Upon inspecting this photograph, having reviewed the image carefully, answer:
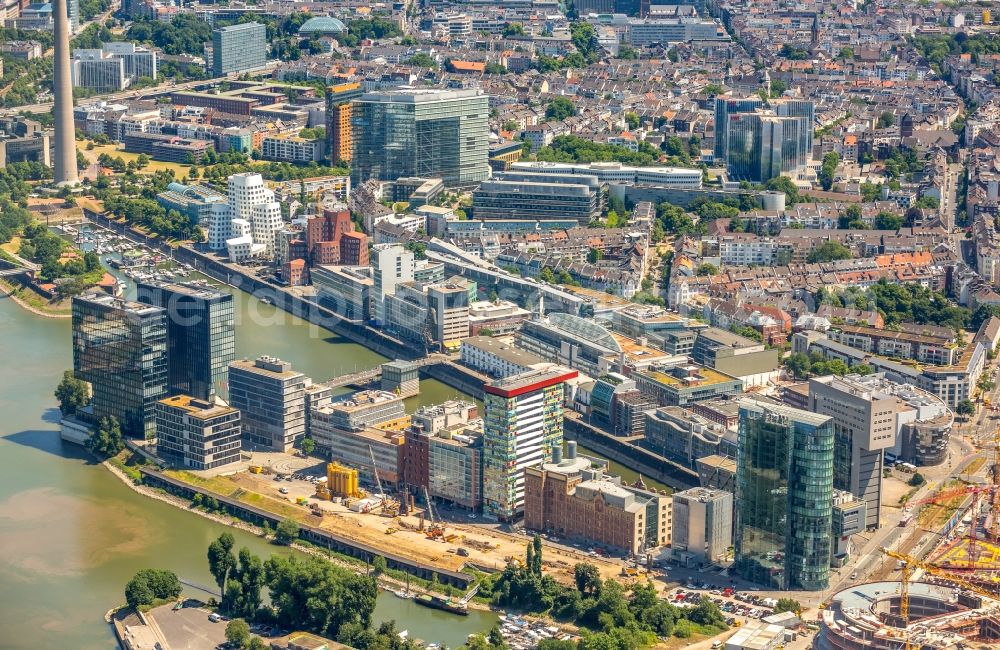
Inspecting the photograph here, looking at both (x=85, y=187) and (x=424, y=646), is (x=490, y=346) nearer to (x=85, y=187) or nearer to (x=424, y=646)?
(x=424, y=646)

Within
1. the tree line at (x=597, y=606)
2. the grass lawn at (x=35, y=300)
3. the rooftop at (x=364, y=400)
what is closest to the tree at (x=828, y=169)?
the grass lawn at (x=35, y=300)

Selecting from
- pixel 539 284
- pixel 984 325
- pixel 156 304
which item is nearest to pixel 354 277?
pixel 539 284

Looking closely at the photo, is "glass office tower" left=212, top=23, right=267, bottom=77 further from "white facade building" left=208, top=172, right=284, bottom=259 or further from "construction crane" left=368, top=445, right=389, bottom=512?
"construction crane" left=368, top=445, right=389, bottom=512

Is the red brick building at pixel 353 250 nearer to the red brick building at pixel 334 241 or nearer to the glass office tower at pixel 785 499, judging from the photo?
the red brick building at pixel 334 241

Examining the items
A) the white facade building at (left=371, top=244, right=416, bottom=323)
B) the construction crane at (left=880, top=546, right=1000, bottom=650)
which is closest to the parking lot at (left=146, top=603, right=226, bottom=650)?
the construction crane at (left=880, top=546, right=1000, bottom=650)

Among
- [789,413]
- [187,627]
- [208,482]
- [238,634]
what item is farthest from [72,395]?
[789,413]
